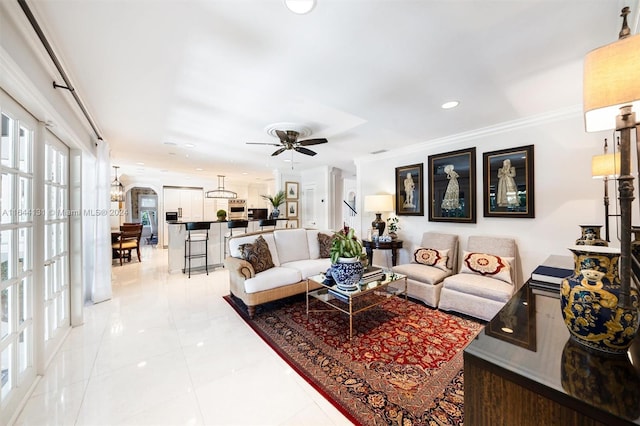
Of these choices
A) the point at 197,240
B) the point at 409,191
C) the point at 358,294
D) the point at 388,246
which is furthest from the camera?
the point at 197,240

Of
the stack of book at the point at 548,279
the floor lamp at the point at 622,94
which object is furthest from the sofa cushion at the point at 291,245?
the floor lamp at the point at 622,94

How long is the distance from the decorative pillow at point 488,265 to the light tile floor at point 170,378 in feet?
8.08

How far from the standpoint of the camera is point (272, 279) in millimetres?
3008

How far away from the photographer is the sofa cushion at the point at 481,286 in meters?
2.61

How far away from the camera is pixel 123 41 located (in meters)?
1.62

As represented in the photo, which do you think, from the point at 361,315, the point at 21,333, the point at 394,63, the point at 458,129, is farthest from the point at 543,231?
the point at 21,333

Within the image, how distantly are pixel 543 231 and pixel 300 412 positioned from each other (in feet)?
11.2

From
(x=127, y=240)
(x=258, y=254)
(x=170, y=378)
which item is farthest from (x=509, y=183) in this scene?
(x=127, y=240)

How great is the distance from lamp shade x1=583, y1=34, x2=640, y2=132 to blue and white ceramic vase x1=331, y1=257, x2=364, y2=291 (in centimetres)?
204

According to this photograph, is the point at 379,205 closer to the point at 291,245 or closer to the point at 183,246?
the point at 291,245

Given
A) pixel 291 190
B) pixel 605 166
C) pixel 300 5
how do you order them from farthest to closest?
1. pixel 291 190
2. pixel 605 166
3. pixel 300 5

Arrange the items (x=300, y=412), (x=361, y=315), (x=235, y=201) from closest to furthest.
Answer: (x=300, y=412) → (x=361, y=315) → (x=235, y=201)

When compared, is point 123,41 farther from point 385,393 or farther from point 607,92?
point 385,393

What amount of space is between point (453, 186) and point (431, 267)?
1.32 meters
